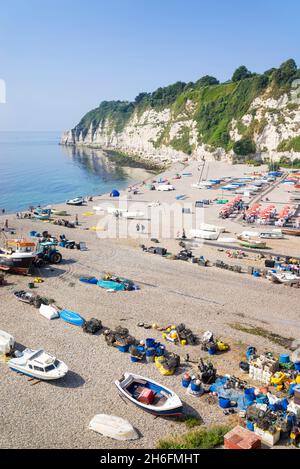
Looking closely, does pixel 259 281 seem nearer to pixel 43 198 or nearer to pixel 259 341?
pixel 259 341

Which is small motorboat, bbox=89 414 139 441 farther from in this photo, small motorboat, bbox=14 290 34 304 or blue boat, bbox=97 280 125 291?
blue boat, bbox=97 280 125 291

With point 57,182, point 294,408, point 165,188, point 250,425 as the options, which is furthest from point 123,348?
point 57,182

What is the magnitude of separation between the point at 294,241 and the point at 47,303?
2433cm

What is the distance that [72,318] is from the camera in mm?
21844

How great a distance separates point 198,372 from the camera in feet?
57.6

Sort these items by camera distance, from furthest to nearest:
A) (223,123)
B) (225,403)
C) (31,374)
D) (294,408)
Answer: (223,123), (31,374), (225,403), (294,408)

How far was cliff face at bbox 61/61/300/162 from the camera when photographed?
89.7 m

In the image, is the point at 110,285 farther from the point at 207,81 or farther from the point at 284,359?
the point at 207,81

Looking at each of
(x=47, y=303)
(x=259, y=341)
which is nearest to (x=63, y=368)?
(x=47, y=303)

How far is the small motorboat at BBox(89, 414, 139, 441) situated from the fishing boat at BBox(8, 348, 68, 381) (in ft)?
10.5

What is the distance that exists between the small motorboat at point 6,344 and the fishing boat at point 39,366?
116 cm

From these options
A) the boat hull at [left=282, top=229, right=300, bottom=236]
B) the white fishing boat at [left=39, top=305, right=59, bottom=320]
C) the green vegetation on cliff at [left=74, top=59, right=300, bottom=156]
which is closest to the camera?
Answer: the white fishing boat at [left=39, top=305, right=59, bottom=320]

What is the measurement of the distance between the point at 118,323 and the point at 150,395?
7057 mm

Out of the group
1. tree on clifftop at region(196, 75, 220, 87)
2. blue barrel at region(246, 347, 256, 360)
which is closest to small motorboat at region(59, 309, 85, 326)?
blue barrel at region(246, 347, 256, 360)
